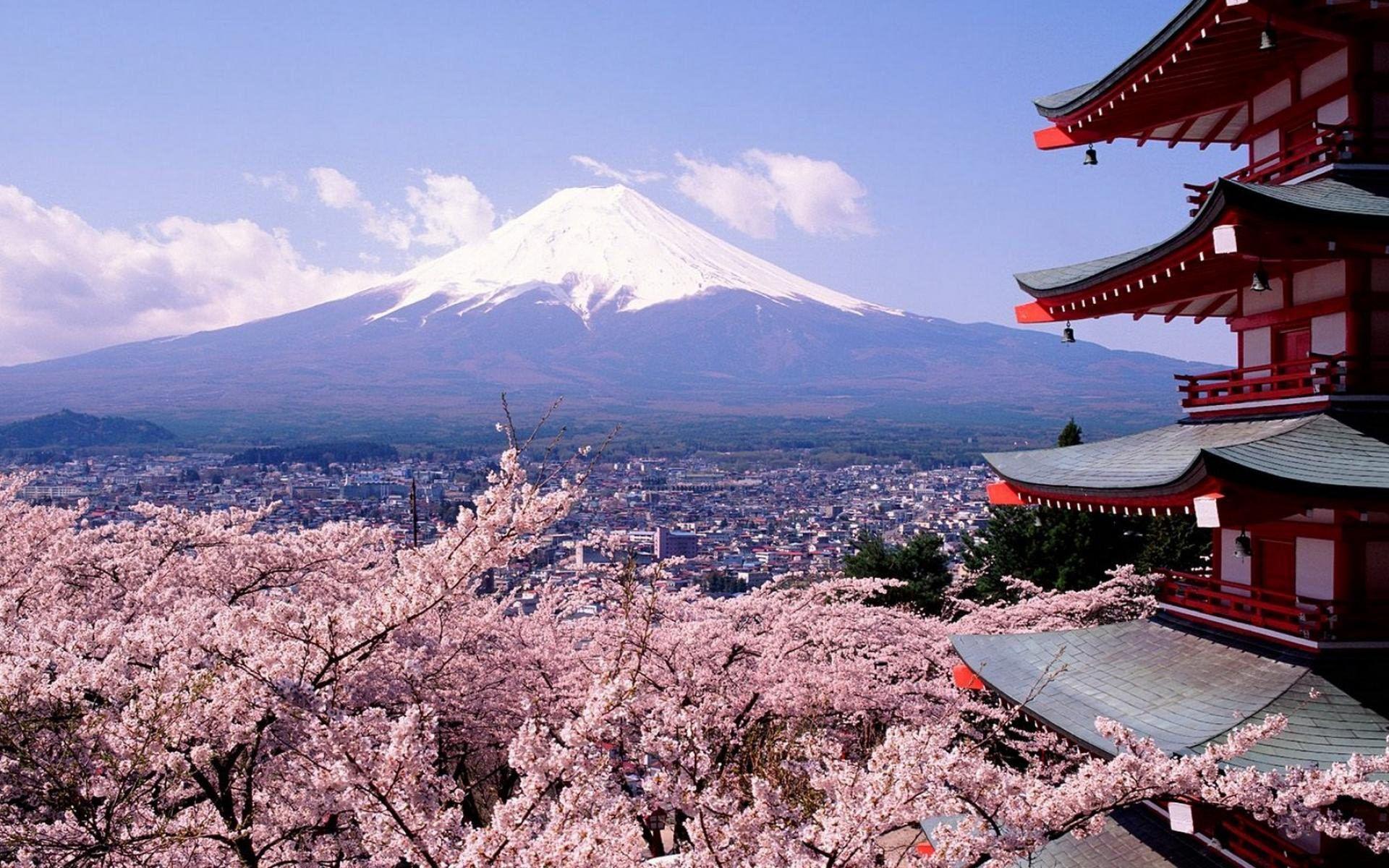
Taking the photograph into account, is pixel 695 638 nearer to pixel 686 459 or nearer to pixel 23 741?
pixel 23 741

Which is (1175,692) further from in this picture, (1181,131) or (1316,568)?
(1181,131)

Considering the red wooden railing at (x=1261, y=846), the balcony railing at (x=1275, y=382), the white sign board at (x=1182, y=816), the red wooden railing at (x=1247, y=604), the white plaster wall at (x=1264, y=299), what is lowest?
the red wooden railing at (x=1261, y=846)

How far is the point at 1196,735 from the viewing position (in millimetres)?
4770

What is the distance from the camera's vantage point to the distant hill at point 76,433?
2013 inches

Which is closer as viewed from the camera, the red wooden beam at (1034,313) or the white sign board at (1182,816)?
the white sign board at (1182,816)

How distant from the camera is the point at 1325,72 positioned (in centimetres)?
572

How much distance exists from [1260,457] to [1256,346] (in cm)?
180

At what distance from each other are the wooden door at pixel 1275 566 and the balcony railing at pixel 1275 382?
2.91 ft

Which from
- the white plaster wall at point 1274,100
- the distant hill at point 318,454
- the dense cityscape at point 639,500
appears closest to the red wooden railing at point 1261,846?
the white plaster wall at point 1274,100

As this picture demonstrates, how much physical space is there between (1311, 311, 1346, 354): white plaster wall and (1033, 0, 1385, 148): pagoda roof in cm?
136

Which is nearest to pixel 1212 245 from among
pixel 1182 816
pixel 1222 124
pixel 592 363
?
pixel 1222 124

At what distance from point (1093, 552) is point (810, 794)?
13624 millimetres

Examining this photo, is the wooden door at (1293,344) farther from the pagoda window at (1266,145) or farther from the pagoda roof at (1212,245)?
the pagoda window at (1266,145)

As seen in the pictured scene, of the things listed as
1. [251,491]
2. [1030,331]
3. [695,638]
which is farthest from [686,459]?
[1030,331]
